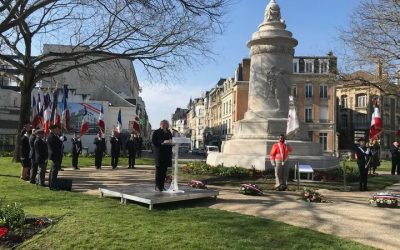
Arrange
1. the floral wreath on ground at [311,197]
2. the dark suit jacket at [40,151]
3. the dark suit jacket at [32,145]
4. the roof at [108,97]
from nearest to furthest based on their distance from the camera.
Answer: the floral wreath on ground at [311,197] → the dark suit jacket at [40,151] → the dark suit jacket at [32,145] → the roof at [108,97]

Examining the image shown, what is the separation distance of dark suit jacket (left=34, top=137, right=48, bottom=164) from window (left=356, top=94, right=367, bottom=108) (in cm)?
6922

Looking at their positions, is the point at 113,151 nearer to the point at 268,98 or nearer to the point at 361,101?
the point at 268,98

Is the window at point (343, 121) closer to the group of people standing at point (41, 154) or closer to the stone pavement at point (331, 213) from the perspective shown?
the stone pavement at point (331, 213)

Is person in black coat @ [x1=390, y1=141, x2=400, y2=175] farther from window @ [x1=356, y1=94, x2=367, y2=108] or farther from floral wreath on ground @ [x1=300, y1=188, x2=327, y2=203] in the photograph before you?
window @ [x1=356, y1=94, x2=367, y2=108]

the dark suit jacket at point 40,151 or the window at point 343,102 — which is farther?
Result: the window at point 343,102

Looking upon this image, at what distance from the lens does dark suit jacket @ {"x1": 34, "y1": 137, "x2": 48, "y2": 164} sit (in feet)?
48.2

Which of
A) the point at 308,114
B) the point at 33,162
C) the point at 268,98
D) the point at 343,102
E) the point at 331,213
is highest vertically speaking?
the point at 343,102

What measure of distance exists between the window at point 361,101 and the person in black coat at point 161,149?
70.3 m

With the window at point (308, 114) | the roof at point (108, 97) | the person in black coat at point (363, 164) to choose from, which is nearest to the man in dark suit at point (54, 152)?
the person in black coat at point (363, 164)

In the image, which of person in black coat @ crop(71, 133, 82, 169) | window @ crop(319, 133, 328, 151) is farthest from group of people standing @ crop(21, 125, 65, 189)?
window @ crop(319, 133, 328, 151)

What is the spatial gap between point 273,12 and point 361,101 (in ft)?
194

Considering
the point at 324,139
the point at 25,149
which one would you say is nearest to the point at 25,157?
the point at 25,149

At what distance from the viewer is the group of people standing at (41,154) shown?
45.4 feet

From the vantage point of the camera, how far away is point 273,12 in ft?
75.1
